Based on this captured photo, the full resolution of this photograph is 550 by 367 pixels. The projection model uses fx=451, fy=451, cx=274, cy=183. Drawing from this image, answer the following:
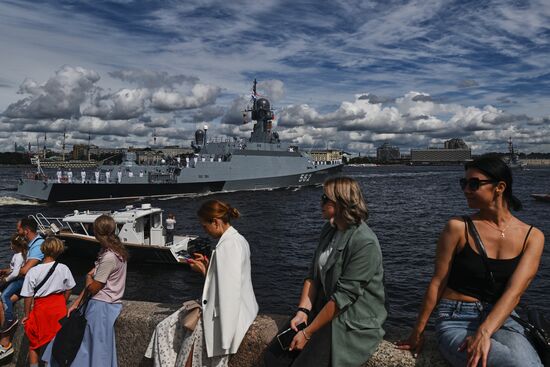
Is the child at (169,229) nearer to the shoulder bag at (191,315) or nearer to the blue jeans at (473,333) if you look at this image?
the shoulder bag at (191,315)

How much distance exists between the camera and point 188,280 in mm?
16906

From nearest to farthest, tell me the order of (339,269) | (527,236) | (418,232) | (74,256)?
1. (527,236)
2. (339,269)
3. (74,256)
4. (418,232)

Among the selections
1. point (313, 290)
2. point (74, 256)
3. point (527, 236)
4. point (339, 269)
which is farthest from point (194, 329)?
point (74, 256)

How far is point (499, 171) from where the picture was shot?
2.57 m

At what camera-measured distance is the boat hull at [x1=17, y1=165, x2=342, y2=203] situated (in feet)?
138

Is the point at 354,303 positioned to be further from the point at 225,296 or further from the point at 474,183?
the point at 474,183

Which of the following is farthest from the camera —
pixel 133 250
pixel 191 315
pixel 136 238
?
pixel 136 238

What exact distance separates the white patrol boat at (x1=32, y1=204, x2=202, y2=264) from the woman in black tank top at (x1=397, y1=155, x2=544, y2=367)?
52.3ft

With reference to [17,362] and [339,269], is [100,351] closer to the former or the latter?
[17,362]

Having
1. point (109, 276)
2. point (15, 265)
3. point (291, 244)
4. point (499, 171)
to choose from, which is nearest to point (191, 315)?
point (109, 276)

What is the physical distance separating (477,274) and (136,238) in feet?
55.8

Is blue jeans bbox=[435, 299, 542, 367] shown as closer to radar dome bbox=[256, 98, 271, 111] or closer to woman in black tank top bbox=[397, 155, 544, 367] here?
woman in black tank top bbox=[397, 155, 544, 367]

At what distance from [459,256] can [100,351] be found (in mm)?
2828

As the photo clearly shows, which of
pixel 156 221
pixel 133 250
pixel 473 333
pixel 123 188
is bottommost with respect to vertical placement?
pixel 133 250
